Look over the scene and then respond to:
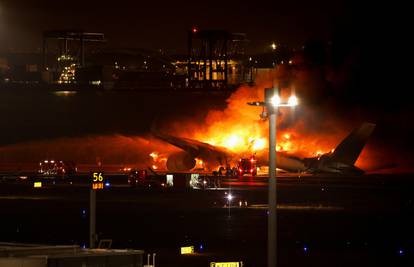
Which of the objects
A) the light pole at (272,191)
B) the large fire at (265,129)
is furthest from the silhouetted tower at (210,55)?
the light pole at (272,191)

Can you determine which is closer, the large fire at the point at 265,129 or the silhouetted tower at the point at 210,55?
the large fire at the point at 265,129

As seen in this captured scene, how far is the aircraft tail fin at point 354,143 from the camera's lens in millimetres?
77688

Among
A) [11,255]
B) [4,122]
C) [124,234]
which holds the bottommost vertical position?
[11,255]

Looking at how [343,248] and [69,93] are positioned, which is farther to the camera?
[69,93]

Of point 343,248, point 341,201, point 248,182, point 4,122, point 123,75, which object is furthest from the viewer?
point 123,75

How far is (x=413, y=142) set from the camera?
91.2m

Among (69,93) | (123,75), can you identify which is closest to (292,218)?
(69,93)

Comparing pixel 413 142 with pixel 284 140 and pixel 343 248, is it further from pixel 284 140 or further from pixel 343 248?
pixel 343 248

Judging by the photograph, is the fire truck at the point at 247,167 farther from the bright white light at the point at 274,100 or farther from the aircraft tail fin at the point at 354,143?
the bright white light at the point at 274,100

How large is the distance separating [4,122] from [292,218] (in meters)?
74.7

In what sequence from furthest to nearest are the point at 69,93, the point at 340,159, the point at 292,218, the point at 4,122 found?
the point at 69,93
the point at 4,122
the point at 340,159
the point at 292,218

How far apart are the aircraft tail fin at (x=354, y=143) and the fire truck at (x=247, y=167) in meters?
7.91

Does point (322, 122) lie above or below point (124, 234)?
above

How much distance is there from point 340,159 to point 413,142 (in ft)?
42.1
